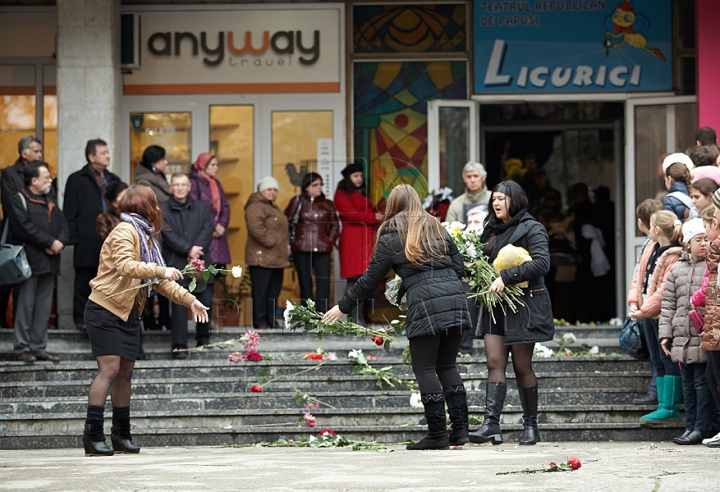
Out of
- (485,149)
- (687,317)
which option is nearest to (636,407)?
(687,317)

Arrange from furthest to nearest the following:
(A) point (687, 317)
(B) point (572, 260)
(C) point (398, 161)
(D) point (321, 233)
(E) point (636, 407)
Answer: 1. (B) point (572, 260)
2. (C) point (398, 161)
3. (D) point (321, 233)
4. (E) point (636, 407)
5. (A) point (687, 317)

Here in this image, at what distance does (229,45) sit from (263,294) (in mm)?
3356

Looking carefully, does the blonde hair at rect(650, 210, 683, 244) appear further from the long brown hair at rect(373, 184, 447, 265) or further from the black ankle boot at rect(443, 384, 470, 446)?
the black ankle boot at rect(443, 384, 470, 446)

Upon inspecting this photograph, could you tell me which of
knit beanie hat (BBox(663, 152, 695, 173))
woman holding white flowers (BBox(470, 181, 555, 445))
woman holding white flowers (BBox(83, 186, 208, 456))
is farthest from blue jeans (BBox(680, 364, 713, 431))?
woman holding white flowers (BBox(83, 186, 208, 456))

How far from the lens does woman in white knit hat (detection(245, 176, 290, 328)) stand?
12961 mm

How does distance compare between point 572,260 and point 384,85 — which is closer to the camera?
point 384,85

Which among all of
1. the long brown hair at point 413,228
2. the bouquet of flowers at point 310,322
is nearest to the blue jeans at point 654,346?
the bouquet of flowers at point 310,322

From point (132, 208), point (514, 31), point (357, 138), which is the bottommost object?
point (132, 208)

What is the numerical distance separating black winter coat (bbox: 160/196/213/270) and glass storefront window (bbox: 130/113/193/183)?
8.76 feet

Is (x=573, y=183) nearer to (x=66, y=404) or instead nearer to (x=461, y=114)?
(x=461, y=114)

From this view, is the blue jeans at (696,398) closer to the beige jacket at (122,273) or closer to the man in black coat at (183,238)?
the beige jacket at (122,273)

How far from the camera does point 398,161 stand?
1422 cm

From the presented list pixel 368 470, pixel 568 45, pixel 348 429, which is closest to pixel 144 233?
pixel 348 429

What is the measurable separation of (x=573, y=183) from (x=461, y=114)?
4.33m
